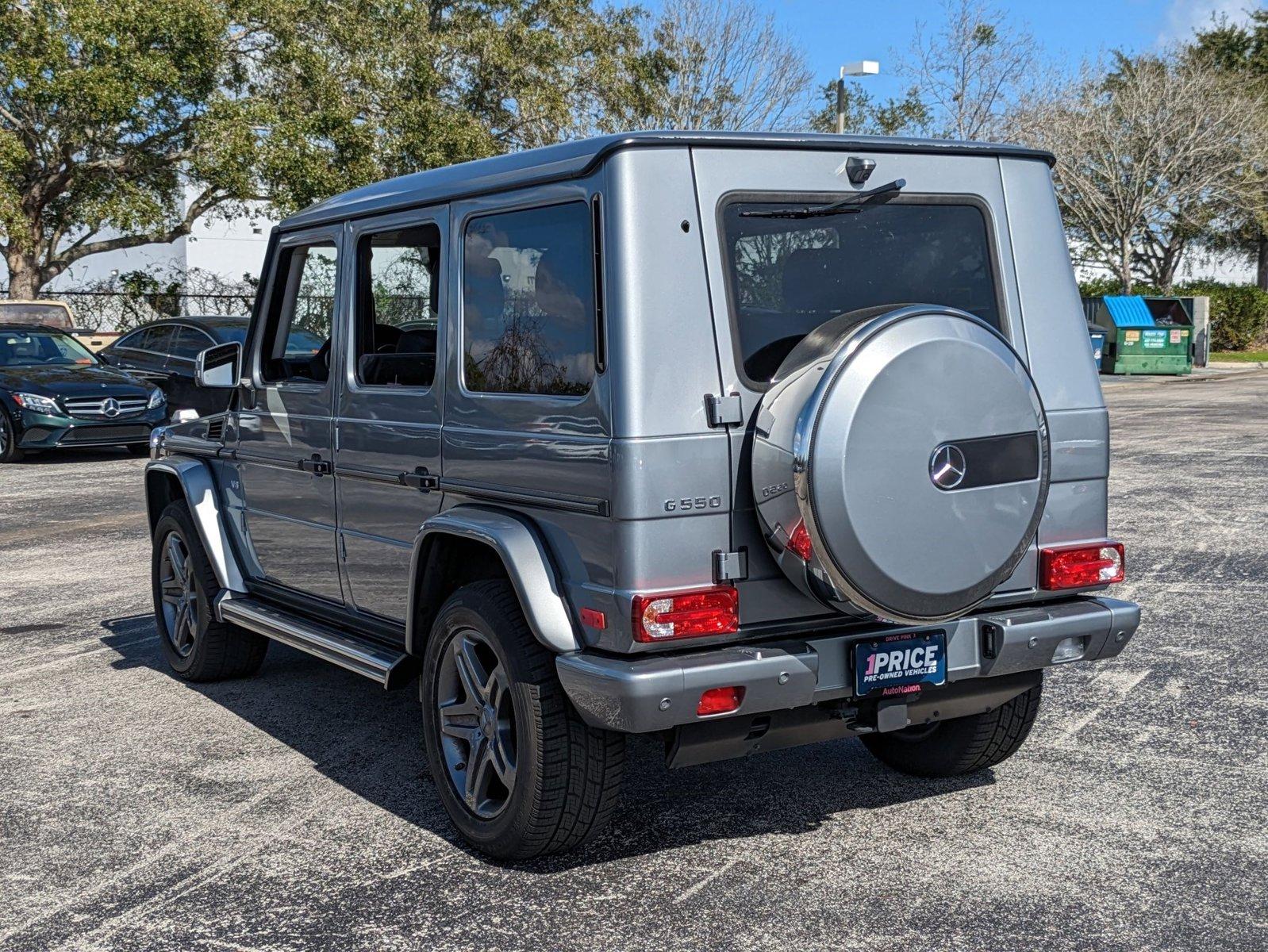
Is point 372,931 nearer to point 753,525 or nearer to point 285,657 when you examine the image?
point 753,525

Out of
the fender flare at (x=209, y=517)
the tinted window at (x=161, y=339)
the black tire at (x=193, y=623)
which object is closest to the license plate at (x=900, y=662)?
the fender flare at (x=209, y=517)

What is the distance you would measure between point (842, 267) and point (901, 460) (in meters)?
0.72

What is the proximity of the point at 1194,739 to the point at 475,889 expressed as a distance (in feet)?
9.79

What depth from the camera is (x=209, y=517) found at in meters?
6.48

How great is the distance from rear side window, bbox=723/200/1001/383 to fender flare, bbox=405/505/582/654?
0.80 m

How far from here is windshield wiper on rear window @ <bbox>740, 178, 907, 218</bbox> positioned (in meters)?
4.27

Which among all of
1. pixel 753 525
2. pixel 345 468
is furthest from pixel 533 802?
pixel 345 468

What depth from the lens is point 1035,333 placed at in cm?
467

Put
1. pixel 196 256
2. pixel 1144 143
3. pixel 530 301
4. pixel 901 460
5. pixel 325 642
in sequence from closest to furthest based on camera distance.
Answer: pixel 901 460 < pixel 530 301 < pixel 325 642 < pixel 196 256 < pixel 1144 143

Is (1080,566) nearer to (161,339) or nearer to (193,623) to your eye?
(193,623)

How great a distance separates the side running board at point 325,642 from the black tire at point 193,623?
282mm

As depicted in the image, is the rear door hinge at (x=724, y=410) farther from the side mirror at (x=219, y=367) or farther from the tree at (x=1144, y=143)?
the tree at (x=1144, y=143)

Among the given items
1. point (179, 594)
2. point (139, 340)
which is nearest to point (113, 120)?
point (139, 340)

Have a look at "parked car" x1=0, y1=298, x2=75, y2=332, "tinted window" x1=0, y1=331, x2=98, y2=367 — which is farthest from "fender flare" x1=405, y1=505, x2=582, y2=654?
"parked car" x1=0, y1=298, x2=75, y2=332
